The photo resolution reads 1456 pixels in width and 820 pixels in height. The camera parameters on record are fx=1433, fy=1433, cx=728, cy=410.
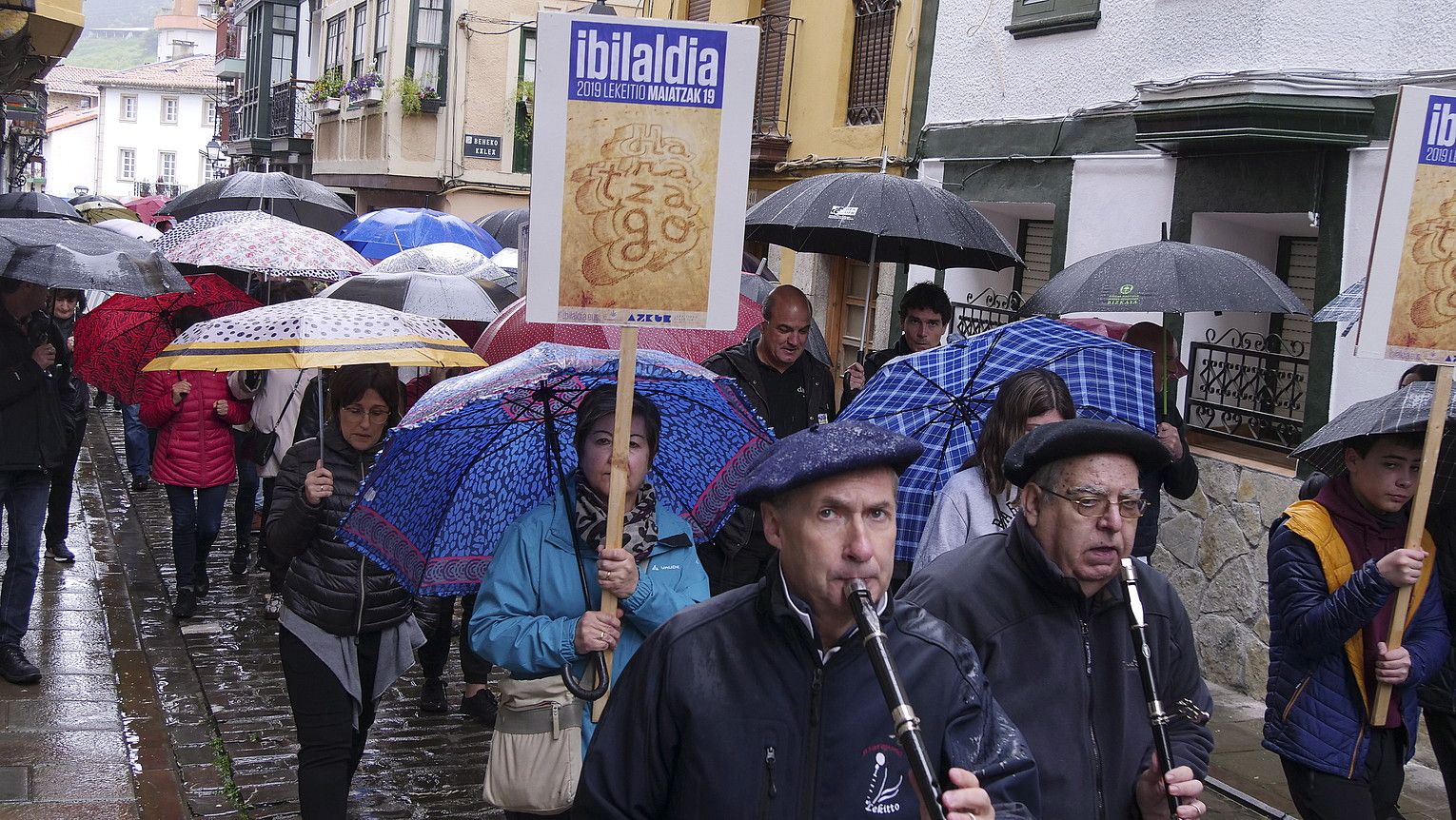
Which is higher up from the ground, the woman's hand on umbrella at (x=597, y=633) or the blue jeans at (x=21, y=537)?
the woman's hand on umbrella at (x=597, y=633)

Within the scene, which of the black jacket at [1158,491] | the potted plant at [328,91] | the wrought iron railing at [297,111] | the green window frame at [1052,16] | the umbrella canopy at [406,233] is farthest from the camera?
the wrought iron railing at [297,111]

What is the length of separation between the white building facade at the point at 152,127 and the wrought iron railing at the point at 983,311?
87.6 metres

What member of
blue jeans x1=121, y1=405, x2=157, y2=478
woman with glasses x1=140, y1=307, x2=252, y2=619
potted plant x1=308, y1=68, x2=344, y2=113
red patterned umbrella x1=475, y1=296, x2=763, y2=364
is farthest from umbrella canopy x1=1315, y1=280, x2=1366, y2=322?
potted plant x1=308, y1=68, x2=344, y2=113

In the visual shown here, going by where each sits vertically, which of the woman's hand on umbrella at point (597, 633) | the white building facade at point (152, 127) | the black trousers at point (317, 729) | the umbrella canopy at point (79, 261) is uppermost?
the white building facade at point (152, 127)

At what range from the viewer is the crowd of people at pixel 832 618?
8.25 ft

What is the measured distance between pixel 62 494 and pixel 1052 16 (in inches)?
317

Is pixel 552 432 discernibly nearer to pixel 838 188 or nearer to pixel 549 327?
pixel 549 327

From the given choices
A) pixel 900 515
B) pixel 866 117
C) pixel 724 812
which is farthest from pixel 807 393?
pixel 866 117

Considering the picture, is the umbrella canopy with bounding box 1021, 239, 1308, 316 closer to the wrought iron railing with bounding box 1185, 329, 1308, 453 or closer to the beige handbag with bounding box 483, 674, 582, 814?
the wrought iron railing with bounding box 1185, 329, 1308, 453

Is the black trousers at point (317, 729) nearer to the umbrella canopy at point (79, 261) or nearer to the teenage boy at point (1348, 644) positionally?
the umbrella canopy at point (79, 261)

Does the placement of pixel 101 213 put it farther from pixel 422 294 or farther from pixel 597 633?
pixel 597 633

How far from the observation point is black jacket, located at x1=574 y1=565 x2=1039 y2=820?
2.46 m

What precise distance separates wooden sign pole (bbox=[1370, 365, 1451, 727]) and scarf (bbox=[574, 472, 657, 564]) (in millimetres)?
2251

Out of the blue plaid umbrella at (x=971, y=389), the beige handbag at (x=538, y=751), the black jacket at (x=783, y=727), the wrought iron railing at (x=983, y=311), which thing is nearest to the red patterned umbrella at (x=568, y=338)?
the blue plaid umbrella at (x=971, y=389)
